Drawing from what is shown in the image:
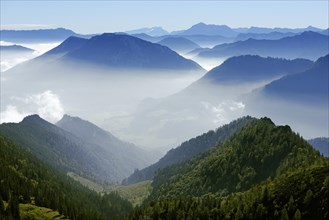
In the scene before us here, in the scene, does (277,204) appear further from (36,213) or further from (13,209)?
(13,209)

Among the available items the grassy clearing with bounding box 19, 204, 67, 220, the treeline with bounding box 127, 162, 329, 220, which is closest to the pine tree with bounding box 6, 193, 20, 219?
the grassy clearing with bounding box 19, 204, 67, 220

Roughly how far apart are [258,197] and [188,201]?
34.6 m

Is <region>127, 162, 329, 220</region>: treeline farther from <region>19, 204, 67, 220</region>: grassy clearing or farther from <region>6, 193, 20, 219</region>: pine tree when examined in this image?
<region>6, 193, 20, 219</region>: pine tree

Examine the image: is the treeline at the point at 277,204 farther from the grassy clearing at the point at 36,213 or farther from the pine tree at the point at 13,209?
the pine tree at the point at 13,209

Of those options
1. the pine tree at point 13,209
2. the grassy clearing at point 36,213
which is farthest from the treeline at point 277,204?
the pine tree at point 13,209

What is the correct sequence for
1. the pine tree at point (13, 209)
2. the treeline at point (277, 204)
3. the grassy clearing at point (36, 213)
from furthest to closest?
the grassy clearing at point (36, 213), the pine tree at point (13, 209), the treeline at point (277, 204)

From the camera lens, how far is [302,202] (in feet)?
416

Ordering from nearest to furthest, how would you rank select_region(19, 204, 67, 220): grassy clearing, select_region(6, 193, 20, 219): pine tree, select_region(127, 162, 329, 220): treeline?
select_region(127, 162, 329, 220): treeline
select_region(6, 193, 20, 219): pine tree
select_region(19, 204, 67, 220): grassy clearing

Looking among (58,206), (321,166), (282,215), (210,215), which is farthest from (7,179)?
(321,166)

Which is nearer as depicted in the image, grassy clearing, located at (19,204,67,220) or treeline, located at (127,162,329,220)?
treeline, located at (127,162,329,220)

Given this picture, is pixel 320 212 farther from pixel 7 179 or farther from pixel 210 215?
pixel 7 179

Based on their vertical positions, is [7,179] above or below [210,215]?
above

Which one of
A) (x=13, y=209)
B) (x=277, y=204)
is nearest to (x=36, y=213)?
(x=13, y=209)

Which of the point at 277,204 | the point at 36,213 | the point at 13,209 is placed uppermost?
the point at 13,209
